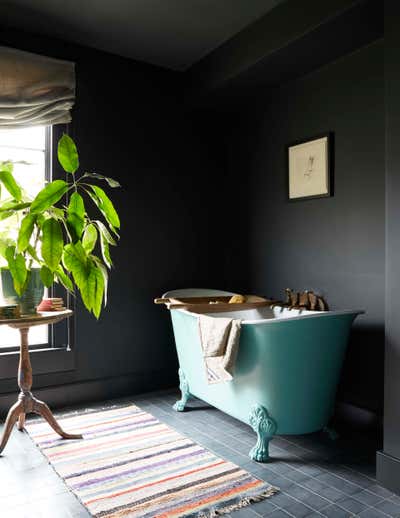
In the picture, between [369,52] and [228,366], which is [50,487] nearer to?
[228,366]

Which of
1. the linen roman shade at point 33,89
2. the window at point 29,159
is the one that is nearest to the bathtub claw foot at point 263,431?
the window at point 29,159

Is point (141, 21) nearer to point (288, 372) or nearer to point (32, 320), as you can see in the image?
point (32, 320)

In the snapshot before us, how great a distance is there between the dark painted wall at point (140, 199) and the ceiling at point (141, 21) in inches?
6.8

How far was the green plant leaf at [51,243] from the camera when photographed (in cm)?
224

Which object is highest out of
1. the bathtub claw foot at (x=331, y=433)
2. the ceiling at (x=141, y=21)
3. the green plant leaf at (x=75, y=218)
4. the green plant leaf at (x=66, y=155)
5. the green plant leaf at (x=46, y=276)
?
the ceiling at (x=141, y=21)

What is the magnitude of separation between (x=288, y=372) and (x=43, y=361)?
1.71 meters

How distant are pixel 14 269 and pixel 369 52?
7.50 ft

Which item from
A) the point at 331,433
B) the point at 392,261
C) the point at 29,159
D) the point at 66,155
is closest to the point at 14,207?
the point at 66,155

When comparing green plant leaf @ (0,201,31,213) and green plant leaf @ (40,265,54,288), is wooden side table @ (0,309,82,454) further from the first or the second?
green plant leaf @ (0,201,31,213)

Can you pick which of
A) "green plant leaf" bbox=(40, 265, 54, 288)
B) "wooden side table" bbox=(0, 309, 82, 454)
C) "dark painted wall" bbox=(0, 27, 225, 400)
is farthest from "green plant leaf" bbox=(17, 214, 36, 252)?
"dark painted wall" bbox=(0, 27, 225, 400)

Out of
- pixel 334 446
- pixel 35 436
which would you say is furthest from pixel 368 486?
pixel 35 436

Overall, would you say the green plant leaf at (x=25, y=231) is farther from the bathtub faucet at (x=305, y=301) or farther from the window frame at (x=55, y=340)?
the bathtub faucet at (x=305, y=301)

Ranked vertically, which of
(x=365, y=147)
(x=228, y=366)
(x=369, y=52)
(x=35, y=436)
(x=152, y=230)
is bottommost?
(x=35, y=436)

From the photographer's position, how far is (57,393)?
10.2 ft
